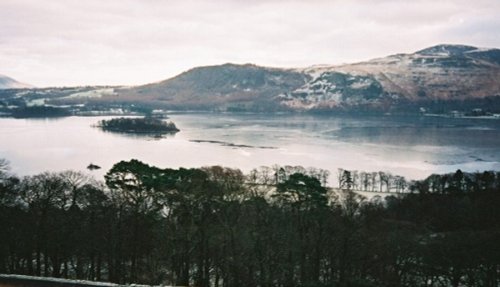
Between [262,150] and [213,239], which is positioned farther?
[262,150]

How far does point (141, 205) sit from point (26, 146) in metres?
52.2

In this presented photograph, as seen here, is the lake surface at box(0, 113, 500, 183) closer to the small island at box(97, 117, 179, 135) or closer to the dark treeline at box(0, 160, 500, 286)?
the small island at box(97, 117, 179, 135)

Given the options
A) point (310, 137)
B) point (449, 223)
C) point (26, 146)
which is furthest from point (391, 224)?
point (310, 137)

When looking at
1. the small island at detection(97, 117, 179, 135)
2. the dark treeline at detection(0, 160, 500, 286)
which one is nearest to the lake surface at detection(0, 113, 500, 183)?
the small island at detection(97, 117, 179, 135)

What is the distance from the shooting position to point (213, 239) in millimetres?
15078

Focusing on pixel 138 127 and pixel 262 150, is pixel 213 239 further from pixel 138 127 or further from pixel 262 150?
pixel 138 127

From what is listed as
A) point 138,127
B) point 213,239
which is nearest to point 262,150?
point 138,127

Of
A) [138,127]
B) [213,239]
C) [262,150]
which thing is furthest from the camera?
[138,127]

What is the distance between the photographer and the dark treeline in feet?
48.4

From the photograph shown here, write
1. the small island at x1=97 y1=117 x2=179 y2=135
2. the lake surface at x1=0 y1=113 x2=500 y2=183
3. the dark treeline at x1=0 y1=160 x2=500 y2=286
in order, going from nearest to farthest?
the dark treeline at x1=0 y1=160 x2=500 y2=286
the lake surface at x1=0 y1=113 x2=500 y2=183
the small island at x1=97 y1=117 x2=179 y2=135

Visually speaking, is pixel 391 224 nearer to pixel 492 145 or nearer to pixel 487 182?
pixel 487 182

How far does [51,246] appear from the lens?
51.2 ft

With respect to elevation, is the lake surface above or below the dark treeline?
below

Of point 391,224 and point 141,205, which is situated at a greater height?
point 141,205
